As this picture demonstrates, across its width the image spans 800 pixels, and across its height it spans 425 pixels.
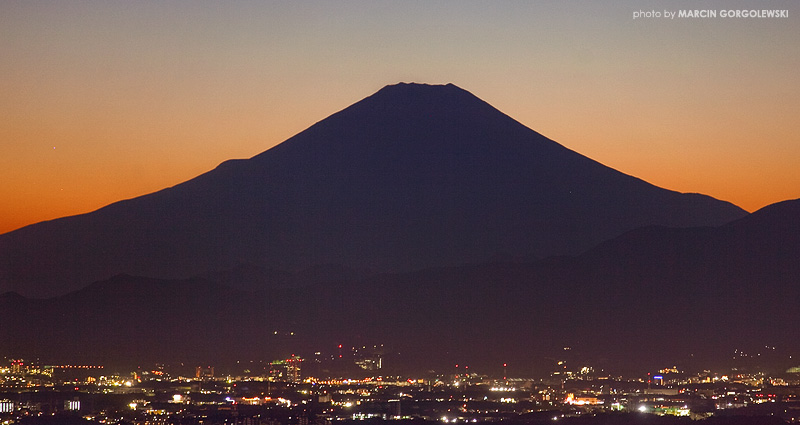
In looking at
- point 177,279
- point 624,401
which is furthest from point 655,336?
point 177,279

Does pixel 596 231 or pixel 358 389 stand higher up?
pixel 596 231

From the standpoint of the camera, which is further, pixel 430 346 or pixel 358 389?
pixel 430 346

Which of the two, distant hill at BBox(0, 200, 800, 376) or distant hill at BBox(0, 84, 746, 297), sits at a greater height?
distant hill at BBox(0, 84, 746, 297)

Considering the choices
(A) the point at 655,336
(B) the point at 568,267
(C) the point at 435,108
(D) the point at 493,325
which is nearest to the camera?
(A) the point at 655,336

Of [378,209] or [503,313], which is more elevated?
[378,209]

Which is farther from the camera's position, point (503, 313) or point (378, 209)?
point (378, 209)

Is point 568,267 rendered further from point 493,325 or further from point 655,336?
point 655,336
